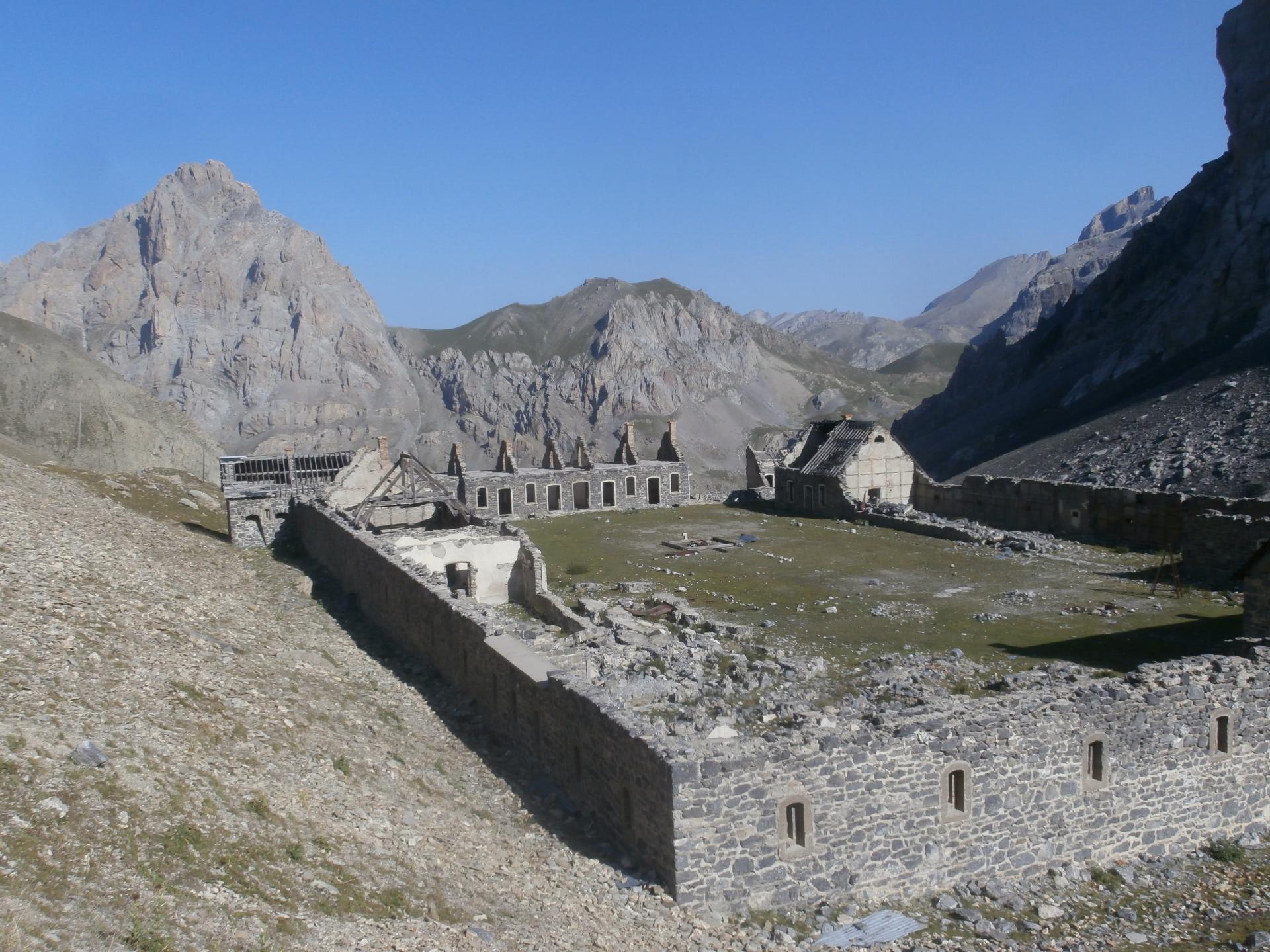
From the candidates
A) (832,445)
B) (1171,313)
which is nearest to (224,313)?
(832,445)

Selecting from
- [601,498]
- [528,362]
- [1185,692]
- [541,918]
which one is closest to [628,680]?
[541,918]

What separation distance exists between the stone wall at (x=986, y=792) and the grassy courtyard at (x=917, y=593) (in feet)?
19.3

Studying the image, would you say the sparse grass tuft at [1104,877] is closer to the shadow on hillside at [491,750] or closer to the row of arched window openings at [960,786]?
the row of arched window openings at [960,786]

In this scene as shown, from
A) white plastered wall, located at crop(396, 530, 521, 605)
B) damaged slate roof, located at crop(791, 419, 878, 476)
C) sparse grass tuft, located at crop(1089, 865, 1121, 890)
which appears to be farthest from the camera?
damaged slate roof, located at crop(791, 419, 878, 476)

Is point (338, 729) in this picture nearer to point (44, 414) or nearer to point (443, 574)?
point (443, 574)

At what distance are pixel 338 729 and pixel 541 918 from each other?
5.72m

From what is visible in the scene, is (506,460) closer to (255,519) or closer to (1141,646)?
(255,519)

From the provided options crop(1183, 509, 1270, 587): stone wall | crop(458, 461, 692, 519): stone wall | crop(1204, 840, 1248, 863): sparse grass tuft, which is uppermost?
crop(458, 461, 692, 519): stone wall

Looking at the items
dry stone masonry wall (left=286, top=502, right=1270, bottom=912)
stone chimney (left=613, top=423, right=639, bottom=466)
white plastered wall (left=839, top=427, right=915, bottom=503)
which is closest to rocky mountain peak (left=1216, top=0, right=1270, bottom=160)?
white plastered wall (left=839, top=427, right=915, bottom=503)

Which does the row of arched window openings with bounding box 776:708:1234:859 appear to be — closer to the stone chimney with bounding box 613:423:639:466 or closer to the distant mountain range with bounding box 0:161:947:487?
the stone chimney with bounding box 613:423:639:466

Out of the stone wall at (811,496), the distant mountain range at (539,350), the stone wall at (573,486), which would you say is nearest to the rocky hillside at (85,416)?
the distant mountain range at (539,350)

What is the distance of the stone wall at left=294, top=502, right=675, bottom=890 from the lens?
1168cm

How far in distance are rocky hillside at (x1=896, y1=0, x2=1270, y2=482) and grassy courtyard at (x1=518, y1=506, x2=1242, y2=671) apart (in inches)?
1086

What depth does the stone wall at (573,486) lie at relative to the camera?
5188 centimetres
